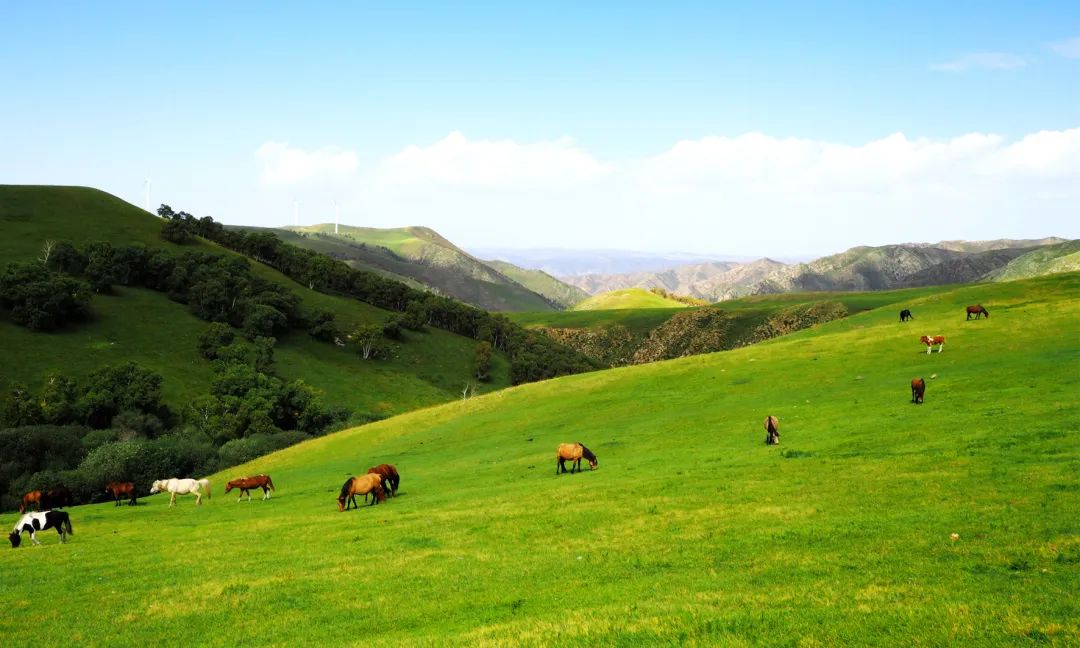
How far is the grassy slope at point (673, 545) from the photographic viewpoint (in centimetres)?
1299

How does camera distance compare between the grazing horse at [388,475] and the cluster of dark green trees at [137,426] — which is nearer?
the grazing horse at [388,475]

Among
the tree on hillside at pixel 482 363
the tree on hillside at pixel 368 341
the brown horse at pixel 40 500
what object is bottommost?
the tree on hillside at pixel 482 363

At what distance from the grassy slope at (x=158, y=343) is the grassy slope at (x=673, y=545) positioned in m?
90.7

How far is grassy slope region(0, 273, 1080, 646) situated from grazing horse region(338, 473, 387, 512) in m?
1.08

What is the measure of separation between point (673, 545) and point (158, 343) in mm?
134540

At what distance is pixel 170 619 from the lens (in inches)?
662

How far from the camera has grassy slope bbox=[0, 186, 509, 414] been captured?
118 metres

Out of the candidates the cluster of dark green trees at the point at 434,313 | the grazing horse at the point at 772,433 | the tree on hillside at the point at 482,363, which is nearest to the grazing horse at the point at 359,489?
A: the grazing horse at the point at 772,433

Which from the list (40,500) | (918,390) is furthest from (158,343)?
(918,390)

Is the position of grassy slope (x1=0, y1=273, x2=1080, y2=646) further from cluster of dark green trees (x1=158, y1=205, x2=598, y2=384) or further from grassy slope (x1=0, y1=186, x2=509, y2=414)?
cluster of dark green trees (x1=158, y1=205, x2=598, y2=384)

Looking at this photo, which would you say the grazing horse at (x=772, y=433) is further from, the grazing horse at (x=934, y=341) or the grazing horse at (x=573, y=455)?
the grazing horse at (x=934, y=341)

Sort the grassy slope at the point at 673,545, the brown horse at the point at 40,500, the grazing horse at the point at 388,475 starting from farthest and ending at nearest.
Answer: the brown horse at the point at 40,500
the grazing horse at the point at 388,475
the grassy slope at the point at 673,545

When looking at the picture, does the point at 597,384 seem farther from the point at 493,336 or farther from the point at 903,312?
the point at 493,336

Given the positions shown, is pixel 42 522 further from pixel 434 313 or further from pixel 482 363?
pixel 434 313
